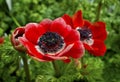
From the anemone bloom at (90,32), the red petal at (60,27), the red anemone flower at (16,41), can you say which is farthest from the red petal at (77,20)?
the red anemone flower at (16,41)

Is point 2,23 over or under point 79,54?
under

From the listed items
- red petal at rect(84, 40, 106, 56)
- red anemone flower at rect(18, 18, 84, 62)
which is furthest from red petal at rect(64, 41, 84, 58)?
red petal at rect(84, 40, 106, 56)

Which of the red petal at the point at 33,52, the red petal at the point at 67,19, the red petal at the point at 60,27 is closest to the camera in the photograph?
the red petal at the point at 33,52

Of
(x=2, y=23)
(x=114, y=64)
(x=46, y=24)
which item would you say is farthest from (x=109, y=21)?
(x=46, y=24)

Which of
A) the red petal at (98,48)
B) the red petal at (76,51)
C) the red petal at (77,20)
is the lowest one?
the red petal at (98,48)

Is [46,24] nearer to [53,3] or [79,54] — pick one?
[79,54]

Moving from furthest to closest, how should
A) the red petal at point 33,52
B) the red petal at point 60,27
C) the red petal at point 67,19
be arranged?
the red petal at point 67,19 → the red petal at point 60,27 → the red petal at point 33,52

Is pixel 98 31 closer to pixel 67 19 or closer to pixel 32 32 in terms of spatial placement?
pixel 67 19

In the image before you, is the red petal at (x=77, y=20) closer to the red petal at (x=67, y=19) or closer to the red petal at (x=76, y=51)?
the red petal at (x=67, y=19)
